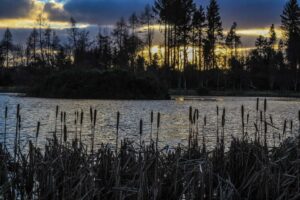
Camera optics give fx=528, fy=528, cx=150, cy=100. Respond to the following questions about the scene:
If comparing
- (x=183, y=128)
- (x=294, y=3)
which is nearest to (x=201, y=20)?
(x=294, y=3)

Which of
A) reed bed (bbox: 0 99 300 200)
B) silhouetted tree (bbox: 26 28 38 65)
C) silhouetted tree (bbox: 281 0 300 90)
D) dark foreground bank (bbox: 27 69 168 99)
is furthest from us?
silhouetted tree (bbox: 26 28 38 65)

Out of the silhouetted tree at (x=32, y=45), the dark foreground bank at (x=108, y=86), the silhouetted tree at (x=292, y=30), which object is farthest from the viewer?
the silhouetted tree at (x=32, y=45)

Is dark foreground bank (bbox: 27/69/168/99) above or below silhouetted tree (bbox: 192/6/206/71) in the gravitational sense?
below

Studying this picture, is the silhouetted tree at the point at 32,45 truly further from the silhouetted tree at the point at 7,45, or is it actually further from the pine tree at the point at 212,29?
the pine tree at the point at 212,29

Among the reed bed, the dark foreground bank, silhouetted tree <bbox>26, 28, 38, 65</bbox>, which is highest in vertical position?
silhouetted tree <bbox>26, 28, 38, 65</bbox>

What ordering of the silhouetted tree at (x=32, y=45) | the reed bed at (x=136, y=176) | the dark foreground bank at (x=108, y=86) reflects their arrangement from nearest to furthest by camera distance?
1. the reed bed at (x=136, y=176)
2. the dark foreground bank at (x=108, y=86)
3. the silhouetted tree at (x=32, y=45)

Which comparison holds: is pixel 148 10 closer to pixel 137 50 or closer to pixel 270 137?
pixel 137 50

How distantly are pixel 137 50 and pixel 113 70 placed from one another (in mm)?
32574

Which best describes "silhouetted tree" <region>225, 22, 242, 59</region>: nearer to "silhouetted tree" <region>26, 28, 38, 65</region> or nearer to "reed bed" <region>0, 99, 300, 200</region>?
"silhouetted tree" <region>26, 28, 38, 65</region>

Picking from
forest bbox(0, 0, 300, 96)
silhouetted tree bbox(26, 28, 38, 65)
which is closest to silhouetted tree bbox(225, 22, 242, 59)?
forest bbox(0, 0, 300, 96)

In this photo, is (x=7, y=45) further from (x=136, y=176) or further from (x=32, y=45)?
(x=136, y=176)

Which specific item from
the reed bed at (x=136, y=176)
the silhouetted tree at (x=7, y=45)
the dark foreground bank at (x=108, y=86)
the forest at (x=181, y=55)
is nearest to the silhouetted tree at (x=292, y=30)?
the forest at (x=181, y=55)

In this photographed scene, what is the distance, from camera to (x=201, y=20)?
3425 inches

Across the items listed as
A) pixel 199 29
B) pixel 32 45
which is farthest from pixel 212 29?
pixel 32 45
